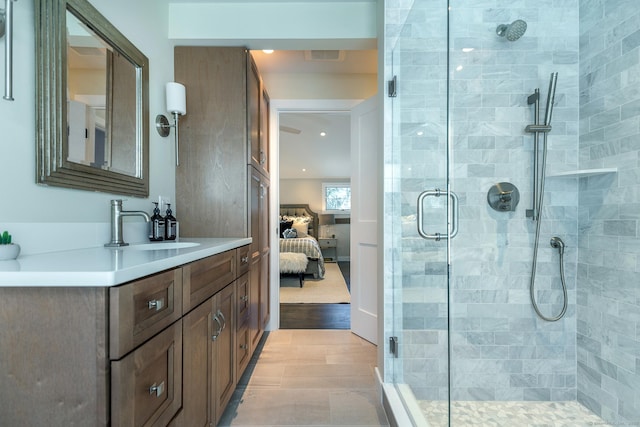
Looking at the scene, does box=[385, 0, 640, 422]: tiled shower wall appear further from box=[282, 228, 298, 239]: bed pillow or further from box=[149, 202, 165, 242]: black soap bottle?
box=[282, 228, 298, 239]: bed pillow

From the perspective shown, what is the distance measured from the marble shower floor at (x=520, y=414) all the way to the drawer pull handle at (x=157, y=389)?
117cm

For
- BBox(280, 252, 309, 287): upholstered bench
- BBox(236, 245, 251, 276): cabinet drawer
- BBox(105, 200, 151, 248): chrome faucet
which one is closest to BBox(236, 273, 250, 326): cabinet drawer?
BBox(236, 245, 251, 276): cabinet drawer

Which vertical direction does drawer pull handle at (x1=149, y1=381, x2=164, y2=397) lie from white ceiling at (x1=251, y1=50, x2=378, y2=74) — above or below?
below

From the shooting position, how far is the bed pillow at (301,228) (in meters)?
6.36

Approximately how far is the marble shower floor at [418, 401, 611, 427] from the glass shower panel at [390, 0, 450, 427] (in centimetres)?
17

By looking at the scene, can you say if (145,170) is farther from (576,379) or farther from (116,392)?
(576,379)

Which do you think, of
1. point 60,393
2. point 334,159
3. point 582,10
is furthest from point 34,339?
point 334,159

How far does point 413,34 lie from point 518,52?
0.62 m

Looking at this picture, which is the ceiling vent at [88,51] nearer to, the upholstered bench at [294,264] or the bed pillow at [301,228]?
the upholstered bench at [294,264]

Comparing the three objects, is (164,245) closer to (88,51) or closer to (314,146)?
(88,51)

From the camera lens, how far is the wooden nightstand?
678cm

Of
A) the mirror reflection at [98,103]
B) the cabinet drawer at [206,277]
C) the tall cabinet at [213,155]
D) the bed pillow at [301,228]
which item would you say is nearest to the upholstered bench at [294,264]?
the bed pillow at [301,228]

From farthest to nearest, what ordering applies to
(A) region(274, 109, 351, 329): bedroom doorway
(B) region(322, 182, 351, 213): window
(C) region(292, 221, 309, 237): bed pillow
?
(B) region(322, 182, 351, 213): window < (C) region(292, 221, 309, 237): bed pillow < (A) region(274, 109, 351, 329): bedroom doorway

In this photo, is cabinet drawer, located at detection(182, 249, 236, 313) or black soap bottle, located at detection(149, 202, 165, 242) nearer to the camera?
cabinet drawer, located at detection(182, 249, 236, 313)
